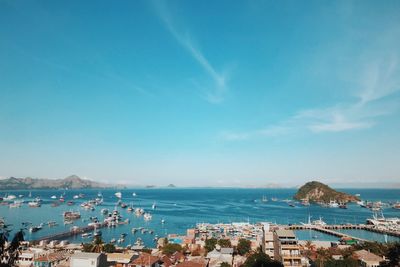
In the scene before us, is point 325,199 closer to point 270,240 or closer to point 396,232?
point 396,232

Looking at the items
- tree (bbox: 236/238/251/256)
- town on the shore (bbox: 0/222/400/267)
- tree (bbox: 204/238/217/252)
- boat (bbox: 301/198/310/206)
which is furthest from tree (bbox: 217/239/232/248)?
boat (bbox: 301/198/310/206)

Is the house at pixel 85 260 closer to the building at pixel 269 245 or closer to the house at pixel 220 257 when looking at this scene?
the house at pixel 220 257

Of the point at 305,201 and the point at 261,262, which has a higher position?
the point at 261,262

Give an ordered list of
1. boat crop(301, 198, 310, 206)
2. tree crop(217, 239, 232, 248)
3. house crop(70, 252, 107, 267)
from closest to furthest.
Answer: house crop(70, 252, 107, 267) < tree crop(217, 239, 232, 248) < boat crop(301, 198, 310, 206)

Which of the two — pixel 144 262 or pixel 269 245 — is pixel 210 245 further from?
pixel 144 262

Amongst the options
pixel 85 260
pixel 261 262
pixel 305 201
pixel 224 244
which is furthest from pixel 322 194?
pixel 85 260

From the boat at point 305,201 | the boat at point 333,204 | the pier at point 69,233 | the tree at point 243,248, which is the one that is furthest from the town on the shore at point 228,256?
the boat at point 305,201

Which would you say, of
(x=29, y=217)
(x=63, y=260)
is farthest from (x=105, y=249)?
(x=29, y=217)

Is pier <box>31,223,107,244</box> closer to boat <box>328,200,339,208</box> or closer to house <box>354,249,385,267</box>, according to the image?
house <box>354,249,385,267</box>

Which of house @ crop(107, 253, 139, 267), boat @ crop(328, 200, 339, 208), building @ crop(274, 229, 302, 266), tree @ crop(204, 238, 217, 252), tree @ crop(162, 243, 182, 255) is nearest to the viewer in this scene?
building @ crop(274, 229, 302, 266)
